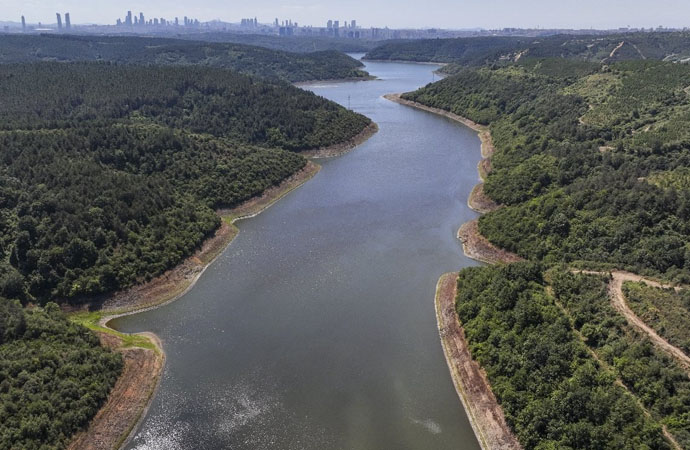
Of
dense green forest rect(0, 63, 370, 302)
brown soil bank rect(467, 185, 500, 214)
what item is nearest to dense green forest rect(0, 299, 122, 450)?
dense green forest rect(0, 63, 370, 302)

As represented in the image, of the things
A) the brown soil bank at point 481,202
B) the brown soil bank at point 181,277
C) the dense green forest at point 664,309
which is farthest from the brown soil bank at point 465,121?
the dense green forest at point 664,309

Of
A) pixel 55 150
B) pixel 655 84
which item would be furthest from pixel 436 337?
pixel 655 84

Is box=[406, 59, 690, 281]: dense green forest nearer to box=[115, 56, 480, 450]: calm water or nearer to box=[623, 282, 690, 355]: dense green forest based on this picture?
box=[623, 282, 690, 355]: dense green forest

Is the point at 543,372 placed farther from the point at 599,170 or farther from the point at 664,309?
the point at 599,170

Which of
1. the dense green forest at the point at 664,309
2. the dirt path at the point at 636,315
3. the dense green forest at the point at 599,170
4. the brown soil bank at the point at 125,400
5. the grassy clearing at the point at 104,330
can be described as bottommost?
the brown soil bank at the point at 125,400

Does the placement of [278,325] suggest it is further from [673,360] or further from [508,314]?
[673,360]

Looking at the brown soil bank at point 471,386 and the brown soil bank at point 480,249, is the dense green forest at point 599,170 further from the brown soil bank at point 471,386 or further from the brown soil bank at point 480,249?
the brown soil bank at point 471,386

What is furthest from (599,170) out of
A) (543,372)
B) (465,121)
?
(465,121)
